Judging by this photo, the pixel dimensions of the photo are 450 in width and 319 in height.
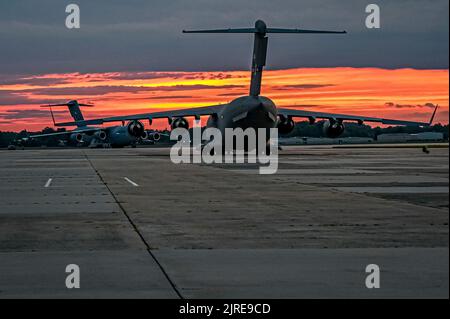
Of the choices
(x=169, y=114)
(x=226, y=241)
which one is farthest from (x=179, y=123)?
(x=226, y=241)

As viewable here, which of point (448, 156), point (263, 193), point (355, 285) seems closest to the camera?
point (448, 156)

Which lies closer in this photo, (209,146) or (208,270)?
(208,270)

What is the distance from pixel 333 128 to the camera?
64875mm

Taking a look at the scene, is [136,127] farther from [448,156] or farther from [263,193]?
[448,156]

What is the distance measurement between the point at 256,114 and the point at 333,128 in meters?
10.5

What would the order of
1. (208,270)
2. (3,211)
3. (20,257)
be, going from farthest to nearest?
(3,211) < (20,257) < (208,270)

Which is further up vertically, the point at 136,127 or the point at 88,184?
the point at 136,127

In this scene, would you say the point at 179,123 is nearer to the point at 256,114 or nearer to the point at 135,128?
the point at 135,128

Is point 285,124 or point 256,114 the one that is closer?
point 256,114

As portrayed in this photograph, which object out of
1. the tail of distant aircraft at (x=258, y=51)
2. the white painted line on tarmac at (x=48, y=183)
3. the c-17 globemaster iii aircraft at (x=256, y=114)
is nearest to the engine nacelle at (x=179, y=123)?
the c-17 globemaster iii aircraft at (x=256, y=114)

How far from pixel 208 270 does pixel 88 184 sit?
18.8m

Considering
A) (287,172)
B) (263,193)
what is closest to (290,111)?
(287,172)

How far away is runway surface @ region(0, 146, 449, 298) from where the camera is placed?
9.62 meters

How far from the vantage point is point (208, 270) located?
10.7 m
